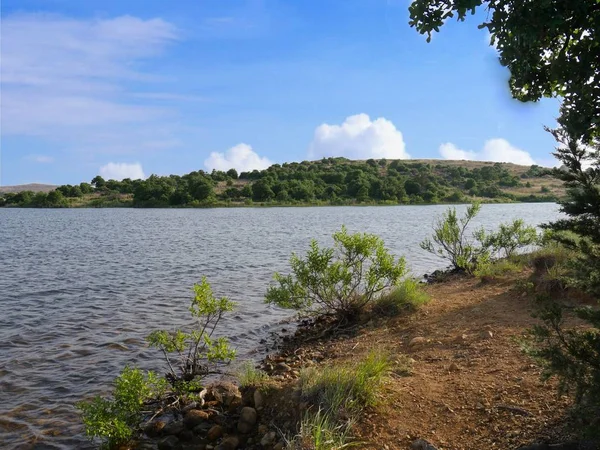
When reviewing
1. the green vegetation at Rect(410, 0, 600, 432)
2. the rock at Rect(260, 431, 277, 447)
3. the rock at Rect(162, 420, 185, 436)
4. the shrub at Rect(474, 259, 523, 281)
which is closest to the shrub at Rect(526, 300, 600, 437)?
the green vegetation at Rect(410, 0, 600, 432)

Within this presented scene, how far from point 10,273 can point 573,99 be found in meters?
21.2

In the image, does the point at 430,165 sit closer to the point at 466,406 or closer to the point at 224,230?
the point at 224,230

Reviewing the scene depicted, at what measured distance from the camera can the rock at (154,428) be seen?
21.0ft

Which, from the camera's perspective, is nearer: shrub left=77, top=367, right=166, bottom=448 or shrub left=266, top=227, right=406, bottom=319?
shrub left=77, top=367, right=166, bottom=448

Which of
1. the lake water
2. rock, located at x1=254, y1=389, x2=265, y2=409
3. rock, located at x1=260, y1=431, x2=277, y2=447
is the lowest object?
the lake water

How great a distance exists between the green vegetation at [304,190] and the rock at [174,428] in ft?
271

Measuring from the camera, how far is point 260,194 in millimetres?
92250

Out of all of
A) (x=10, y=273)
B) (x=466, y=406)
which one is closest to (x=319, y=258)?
(x=466, y=406)

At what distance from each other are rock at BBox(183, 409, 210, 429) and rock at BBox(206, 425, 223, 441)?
324 mm

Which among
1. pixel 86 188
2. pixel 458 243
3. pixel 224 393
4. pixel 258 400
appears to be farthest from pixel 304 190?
pixel 258 400

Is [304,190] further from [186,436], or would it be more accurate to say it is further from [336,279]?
[186,436]

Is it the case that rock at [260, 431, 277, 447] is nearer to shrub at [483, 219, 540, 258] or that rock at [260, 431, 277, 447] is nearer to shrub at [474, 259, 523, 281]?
shrub at [474, 259, 523, 281]

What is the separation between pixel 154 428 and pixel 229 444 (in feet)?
4.39

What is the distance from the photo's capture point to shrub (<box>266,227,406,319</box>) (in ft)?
33.1
